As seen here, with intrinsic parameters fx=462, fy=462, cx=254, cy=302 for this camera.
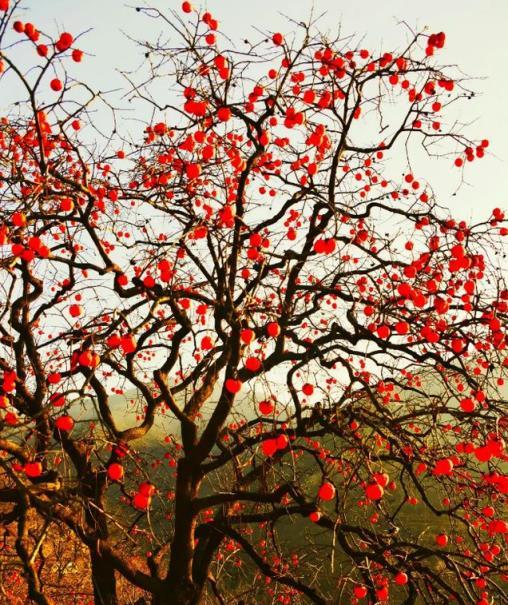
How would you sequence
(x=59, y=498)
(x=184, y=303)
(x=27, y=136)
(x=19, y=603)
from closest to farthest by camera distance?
(x=59, y=498)
(x=184, y=303)
(x=27, y=136)
(x=19, y=603)

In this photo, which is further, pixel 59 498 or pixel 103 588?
pixel 103 588

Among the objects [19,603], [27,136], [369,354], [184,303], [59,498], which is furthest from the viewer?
[19,603]

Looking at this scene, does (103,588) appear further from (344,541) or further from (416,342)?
(416,342)

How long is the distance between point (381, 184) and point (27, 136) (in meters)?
4.30

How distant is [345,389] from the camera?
4.23m

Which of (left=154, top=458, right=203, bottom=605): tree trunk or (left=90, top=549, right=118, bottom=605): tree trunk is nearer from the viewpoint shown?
(left=154, top=458, right=203, bottom=605): tree trunk

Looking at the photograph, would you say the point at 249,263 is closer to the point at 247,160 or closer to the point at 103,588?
the point at 247,160

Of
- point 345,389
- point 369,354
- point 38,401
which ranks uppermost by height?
point 369,354

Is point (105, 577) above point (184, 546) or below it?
below

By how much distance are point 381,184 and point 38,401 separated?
4777 millimetres

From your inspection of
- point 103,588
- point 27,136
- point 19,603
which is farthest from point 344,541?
point 19,603

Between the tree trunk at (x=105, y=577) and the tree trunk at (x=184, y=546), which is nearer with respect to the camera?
the tree trunk at (x=184, y=546)

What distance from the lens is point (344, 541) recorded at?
15.5 feet

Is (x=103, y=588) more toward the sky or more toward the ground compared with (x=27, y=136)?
more toward the ground
